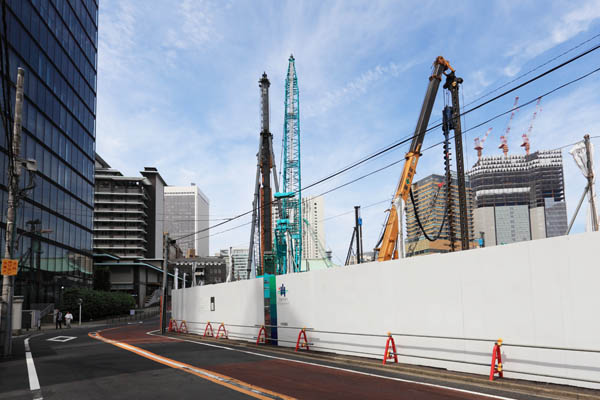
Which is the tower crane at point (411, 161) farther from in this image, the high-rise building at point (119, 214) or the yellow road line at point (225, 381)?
the high-rise building at point (119, 214)

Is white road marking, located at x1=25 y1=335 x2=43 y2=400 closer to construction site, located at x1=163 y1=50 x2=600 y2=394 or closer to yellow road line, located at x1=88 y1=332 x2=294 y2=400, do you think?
yellow road line, located at x1=88 y1=332 x2=294 y2=400

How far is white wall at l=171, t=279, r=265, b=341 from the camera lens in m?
23.3

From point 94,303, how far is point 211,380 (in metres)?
56.9

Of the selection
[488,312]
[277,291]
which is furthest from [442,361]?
[277,291]

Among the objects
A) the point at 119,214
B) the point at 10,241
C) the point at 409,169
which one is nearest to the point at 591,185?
the point at 409,169

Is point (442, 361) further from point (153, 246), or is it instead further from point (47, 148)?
point (153, 246)

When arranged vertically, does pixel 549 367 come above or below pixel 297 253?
below

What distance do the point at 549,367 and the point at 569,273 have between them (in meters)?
2.00

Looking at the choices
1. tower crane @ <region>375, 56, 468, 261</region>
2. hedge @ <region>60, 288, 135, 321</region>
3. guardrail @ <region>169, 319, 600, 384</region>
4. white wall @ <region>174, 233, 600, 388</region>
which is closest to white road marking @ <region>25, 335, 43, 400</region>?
guardrail @ <region>169, 319, 600, 384</region>

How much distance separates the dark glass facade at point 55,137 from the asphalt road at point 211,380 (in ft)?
115

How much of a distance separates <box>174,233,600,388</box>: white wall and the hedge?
4994cm

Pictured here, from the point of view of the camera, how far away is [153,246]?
142 meters

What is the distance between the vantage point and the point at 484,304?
1170cm

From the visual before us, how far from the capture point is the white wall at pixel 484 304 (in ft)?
32.1
